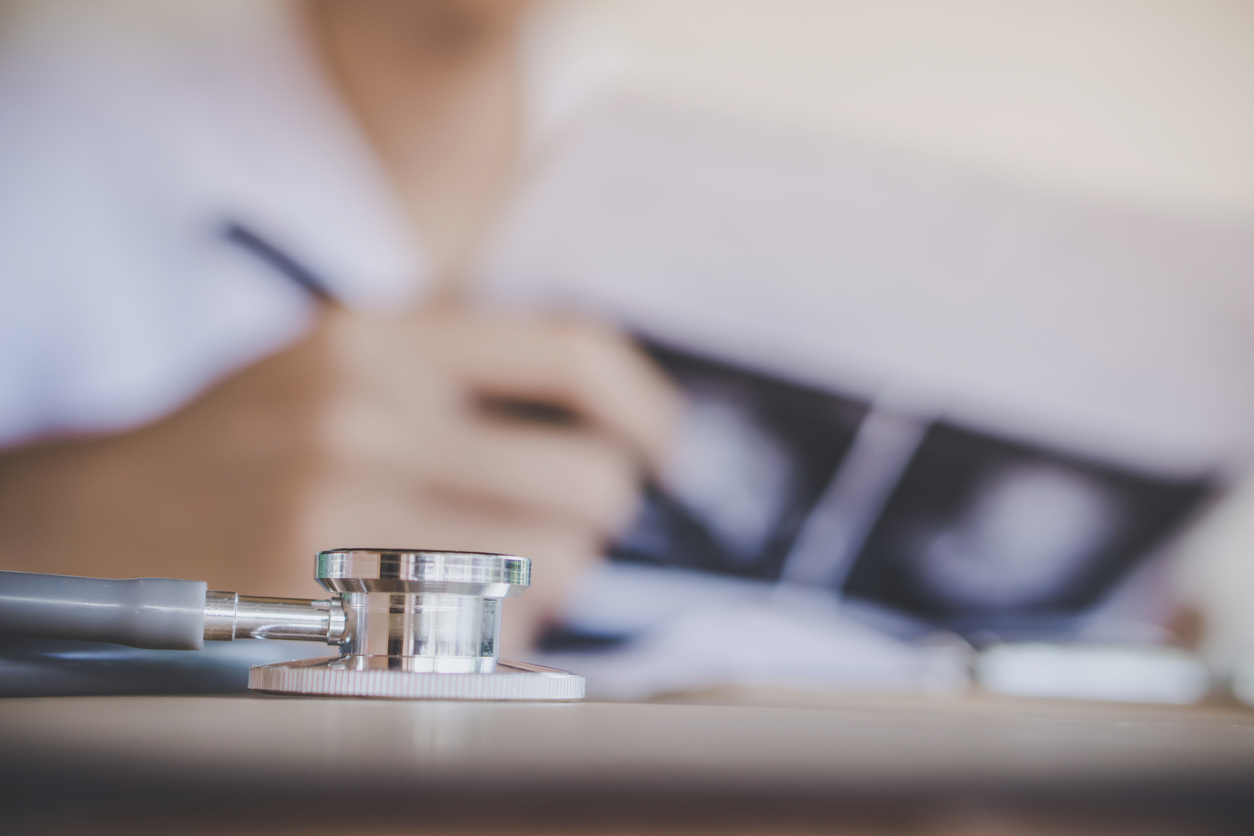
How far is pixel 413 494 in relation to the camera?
955mm

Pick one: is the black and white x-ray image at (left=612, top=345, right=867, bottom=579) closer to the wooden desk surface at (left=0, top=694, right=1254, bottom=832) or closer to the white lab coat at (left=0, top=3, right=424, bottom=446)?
the white lab coat at (left=0, top=3, right=424, bottom=446)

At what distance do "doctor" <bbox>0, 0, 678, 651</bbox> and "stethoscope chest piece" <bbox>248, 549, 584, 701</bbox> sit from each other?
72cm

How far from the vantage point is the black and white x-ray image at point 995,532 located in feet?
3.50

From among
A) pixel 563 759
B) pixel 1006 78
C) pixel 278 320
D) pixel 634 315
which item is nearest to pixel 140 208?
pixel 278 320

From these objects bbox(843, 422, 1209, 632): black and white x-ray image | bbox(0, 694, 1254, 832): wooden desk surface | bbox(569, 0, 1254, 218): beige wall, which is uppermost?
bbox(569, 0, 1254, 218): beige wall

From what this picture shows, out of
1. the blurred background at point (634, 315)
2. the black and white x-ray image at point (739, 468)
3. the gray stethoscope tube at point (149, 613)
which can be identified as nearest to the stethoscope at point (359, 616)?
the gray stethoscope tube at point (149, 613)

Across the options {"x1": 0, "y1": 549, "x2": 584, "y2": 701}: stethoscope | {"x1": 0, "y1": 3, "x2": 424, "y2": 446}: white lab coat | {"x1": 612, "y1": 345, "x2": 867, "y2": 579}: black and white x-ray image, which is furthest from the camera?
{"x1": 612, "y1": 345, "x2": 867, "y2": 579}: black and white x-ray image

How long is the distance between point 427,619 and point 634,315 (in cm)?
78

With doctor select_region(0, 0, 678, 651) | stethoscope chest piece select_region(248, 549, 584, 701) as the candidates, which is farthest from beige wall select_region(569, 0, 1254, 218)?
stethoscope chest piece select_region(248, 549, 584, 701)

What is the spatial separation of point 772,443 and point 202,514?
637 millimetres

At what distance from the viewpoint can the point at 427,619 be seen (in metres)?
0.21

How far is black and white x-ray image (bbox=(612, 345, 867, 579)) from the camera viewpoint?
97cm

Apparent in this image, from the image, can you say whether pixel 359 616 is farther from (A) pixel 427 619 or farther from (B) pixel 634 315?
(B) pixel 634 315

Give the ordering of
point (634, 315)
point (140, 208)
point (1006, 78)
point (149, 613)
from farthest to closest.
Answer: point (1006, 78) < point (634, 315) < point (140, 208) < point (149, 613)
